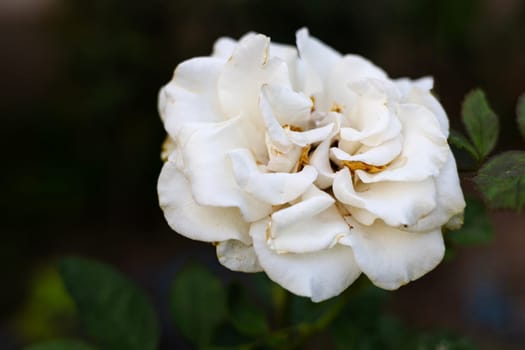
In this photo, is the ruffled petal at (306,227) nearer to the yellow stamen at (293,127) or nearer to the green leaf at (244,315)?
the yellow stamen at (293,127)

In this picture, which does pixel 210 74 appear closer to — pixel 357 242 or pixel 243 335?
pixel 357 242

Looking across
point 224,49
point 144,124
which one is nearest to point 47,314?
point 144,124

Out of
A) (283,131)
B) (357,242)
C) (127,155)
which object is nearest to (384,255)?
(357,242)

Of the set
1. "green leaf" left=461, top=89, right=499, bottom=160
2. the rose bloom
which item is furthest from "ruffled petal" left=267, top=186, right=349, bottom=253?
"green leaf" left=461, top=89, right=499, bottom=160

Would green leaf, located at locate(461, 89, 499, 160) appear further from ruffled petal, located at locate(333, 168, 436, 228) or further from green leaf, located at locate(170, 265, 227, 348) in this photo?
green leaf, located at locate(170, 265, 227, 348)

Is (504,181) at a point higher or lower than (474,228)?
higher

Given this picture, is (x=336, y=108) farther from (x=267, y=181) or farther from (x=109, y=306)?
(x=109, y=306)
